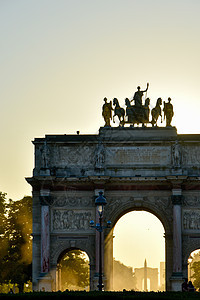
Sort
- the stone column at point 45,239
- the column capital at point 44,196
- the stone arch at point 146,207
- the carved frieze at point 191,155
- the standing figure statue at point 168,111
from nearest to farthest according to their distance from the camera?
the stone column at point 45,239 < the stone arch at point 146,207 < the column capital at point 44,196 < the carved frieze at point 191,155 < the standing figure statue at point 168,111

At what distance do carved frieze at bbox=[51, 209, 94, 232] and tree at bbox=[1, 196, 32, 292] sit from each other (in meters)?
12.6

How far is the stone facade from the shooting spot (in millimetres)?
56875

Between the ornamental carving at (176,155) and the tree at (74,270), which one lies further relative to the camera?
the tree at (74,270)

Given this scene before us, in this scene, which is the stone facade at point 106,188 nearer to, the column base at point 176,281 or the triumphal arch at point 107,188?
the triumphal arch at point 107,188

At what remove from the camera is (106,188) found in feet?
188

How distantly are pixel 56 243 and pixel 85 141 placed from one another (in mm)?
6681

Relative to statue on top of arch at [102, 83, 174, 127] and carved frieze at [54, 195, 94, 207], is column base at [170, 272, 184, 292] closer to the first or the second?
carved frieze at [54, 195, 94, 207]

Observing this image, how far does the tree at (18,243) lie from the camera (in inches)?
2719

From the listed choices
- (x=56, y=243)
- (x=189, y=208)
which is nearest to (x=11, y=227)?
(x=56, y=243)

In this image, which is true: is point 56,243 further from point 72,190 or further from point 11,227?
point 11,227

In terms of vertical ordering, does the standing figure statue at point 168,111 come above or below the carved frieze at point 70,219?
above

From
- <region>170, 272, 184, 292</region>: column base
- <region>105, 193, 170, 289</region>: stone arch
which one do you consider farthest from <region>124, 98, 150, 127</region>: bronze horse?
<region>170, 272, 184, 292</region>: column base

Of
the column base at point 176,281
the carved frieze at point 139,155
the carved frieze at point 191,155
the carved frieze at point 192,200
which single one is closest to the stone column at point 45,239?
the carved frieze at point 139,155

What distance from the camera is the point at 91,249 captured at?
5728 centimetres
